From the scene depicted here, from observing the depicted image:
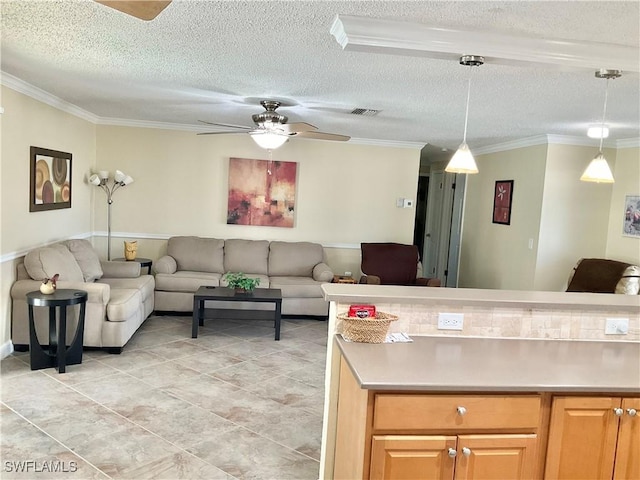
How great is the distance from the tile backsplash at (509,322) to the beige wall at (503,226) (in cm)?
353

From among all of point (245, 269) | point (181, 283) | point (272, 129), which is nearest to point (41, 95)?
point (272, 129)

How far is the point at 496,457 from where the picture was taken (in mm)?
1883

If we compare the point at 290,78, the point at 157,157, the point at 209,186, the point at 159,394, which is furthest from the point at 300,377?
the point at 157,157

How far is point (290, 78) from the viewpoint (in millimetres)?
3568

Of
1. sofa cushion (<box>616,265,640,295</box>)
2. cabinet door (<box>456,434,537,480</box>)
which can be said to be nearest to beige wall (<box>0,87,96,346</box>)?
cabinet door (<box>456,434,537,480</box>)

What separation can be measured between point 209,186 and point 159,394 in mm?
3513

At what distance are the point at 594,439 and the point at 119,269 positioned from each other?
5.06 m

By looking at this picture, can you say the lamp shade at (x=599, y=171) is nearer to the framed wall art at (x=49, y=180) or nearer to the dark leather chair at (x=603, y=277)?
the dark leather chair at (x=603, y=277)

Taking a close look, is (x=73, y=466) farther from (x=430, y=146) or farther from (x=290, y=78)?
(x=430, y=146)

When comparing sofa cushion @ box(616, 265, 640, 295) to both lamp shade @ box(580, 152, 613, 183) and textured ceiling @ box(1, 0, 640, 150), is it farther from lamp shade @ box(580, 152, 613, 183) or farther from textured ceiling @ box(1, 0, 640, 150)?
lamp shade @ box(580, 152, 613, 183)

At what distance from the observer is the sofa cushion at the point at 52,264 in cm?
432

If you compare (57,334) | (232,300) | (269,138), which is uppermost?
(269,138)

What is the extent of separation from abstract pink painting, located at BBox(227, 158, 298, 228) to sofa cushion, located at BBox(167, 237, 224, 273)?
1.70 ft

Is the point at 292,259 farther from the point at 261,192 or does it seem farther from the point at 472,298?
the point at 472,298
